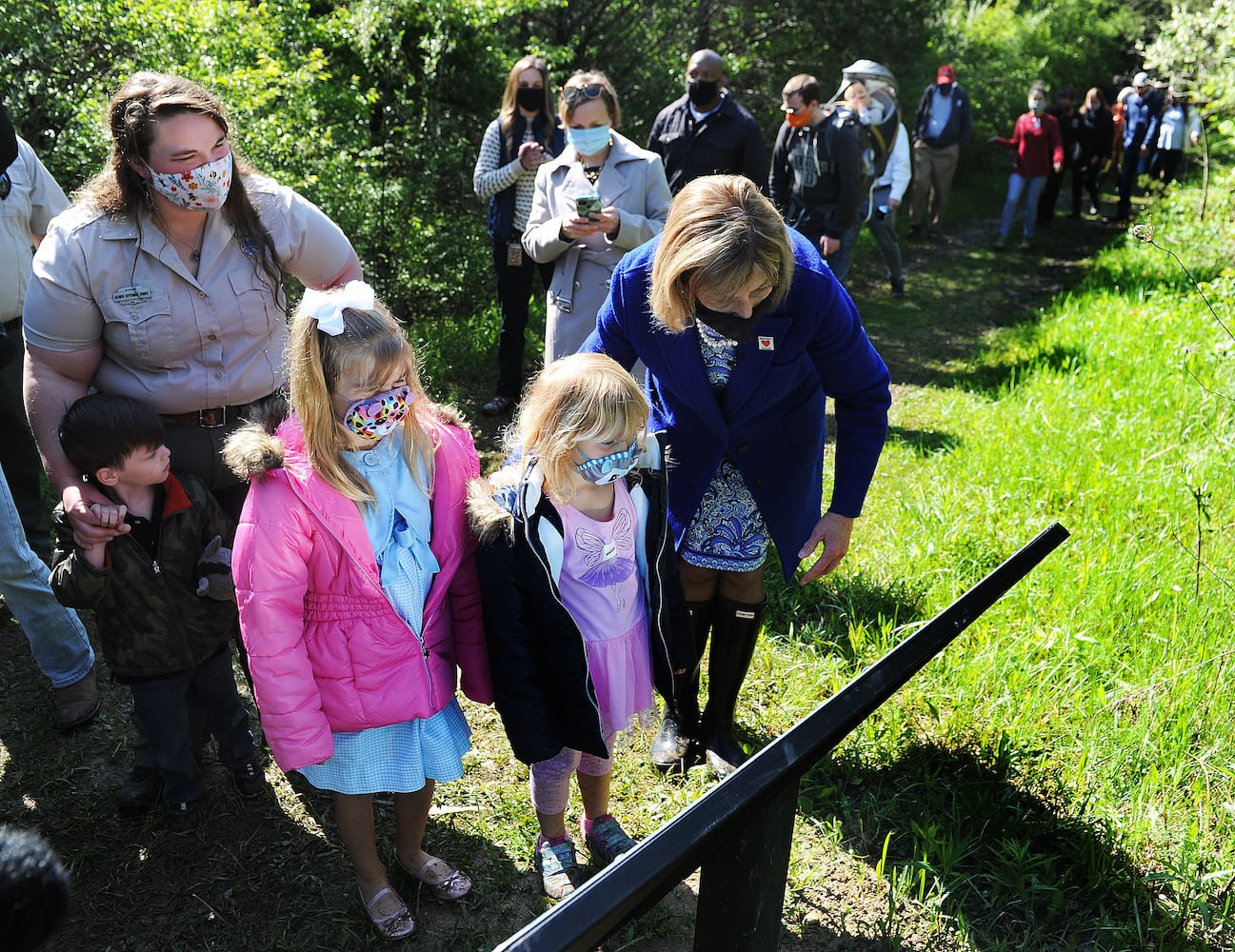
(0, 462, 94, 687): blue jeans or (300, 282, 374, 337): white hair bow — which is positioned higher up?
(300, 282, 374, 337): white hair bow

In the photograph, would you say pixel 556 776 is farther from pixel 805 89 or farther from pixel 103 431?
pixel 805 89

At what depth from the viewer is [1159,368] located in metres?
6.02

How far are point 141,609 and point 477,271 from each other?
5.36 m

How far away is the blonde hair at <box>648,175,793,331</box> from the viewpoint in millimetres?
2299

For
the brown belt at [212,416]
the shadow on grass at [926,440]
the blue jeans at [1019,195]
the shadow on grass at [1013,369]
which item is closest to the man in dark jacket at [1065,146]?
the blue jeans at [1019,195]

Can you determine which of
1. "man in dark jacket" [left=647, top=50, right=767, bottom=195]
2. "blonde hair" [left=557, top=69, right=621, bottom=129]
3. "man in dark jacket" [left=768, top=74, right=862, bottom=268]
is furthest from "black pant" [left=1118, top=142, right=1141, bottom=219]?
"blonde hair" [left=557, top=69, right=621, bottom=129]

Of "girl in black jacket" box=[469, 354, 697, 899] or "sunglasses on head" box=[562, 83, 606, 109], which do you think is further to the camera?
"sunglasses on head" box=[562, 83, 606, 109]

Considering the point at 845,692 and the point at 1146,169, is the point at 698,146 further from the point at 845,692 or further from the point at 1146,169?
the point at 1146,169

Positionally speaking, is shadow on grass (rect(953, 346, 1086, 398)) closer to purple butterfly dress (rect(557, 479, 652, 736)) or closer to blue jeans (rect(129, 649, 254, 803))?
purple butterfly dress (rect(557, 479, 652, 736))

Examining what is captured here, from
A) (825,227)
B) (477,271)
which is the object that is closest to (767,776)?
(825,227)

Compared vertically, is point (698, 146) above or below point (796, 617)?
above

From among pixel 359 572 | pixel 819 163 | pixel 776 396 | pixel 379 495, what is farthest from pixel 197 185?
pixel 819 163

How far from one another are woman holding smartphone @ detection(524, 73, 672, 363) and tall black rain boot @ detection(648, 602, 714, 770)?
1.63 m

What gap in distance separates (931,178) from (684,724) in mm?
10219
